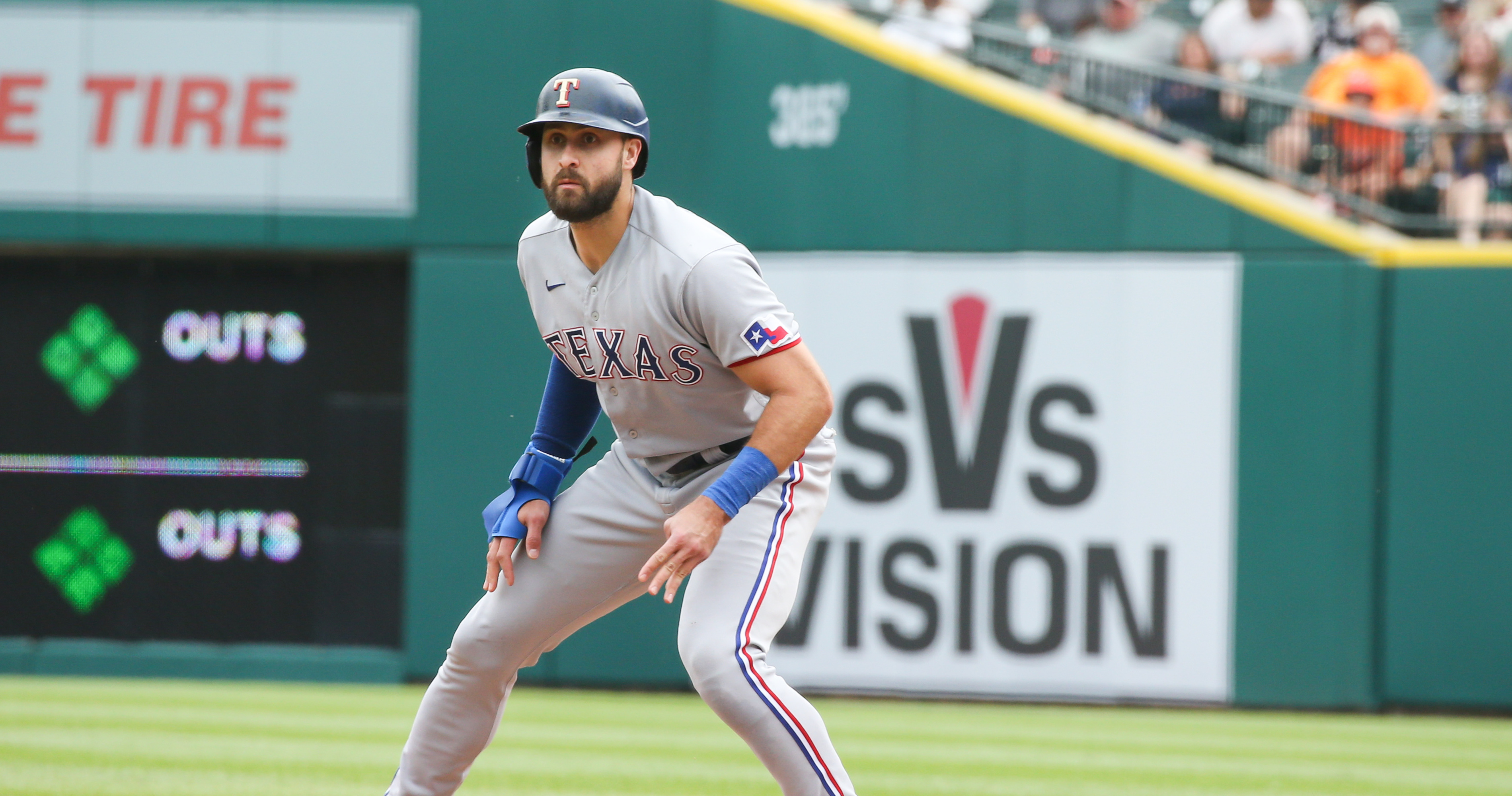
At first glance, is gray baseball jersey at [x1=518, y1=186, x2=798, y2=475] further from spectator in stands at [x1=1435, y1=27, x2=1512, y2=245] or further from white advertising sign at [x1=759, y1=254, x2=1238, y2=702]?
spectator in stands at [x1=1435, y1=27, x2=1512, y2=245]

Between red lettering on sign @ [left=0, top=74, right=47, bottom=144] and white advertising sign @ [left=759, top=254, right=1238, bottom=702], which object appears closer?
white advertising sign @ [left=759, top=254, right=1238, bottom=702]

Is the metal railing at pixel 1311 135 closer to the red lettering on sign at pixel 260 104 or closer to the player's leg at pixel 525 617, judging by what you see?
the red lettering on sign at pixel 260 104

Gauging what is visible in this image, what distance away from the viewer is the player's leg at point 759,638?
9.74ft

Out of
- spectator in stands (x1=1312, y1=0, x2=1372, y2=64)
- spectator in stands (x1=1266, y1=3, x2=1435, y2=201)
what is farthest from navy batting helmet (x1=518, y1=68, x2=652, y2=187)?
spectator in stands (x1=1312, y1=0, x2=1372, y2=64)

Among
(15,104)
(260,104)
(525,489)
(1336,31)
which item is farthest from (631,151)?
(1336,31)

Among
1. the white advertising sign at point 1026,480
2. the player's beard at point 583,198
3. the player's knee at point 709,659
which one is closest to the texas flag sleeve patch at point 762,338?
the player's beard at point 583,198

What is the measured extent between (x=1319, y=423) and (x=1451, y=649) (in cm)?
146

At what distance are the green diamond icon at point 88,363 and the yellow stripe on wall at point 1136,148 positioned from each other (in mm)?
4297

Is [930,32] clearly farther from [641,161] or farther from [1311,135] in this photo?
[641,161]

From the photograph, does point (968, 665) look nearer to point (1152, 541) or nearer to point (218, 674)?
point (1152, 541)

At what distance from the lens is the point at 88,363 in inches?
348

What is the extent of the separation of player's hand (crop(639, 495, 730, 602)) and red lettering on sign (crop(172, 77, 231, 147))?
676 centimetres

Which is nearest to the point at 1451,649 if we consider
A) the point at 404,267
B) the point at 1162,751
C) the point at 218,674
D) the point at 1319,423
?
the point at 1319,423

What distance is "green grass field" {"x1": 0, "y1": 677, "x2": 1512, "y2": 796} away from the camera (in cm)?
518
